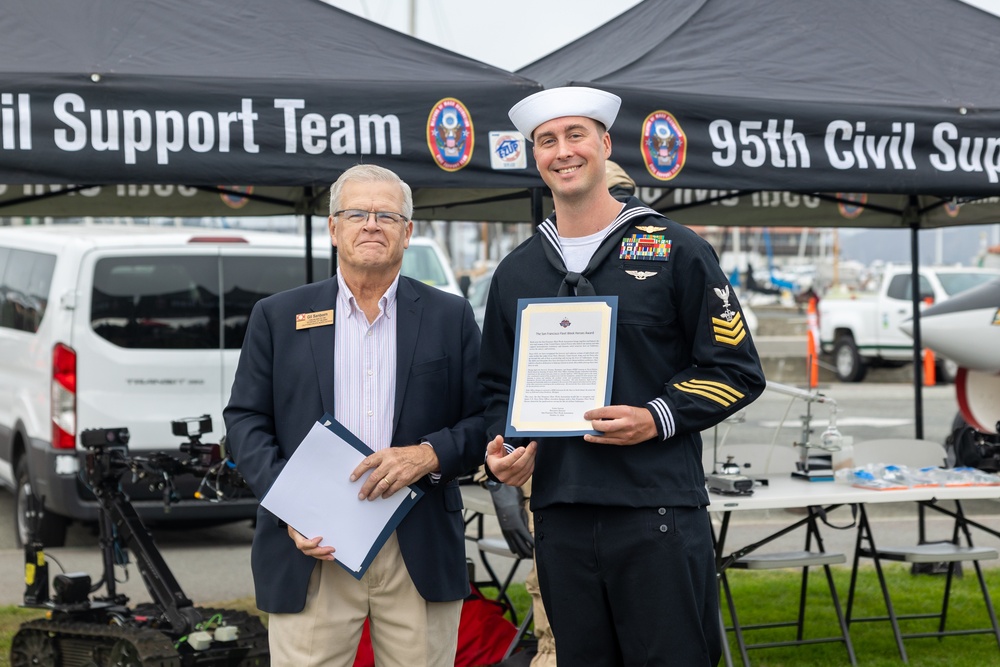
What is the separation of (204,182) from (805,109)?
7.44 feet

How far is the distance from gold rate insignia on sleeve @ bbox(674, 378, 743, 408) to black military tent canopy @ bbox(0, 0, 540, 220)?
1.98m

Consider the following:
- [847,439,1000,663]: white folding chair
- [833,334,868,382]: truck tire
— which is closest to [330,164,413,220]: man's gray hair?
[847,439,1000,663]: white folding chair

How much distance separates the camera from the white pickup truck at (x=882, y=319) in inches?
815

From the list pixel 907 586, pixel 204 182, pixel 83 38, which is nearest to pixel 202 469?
pixel 204 182

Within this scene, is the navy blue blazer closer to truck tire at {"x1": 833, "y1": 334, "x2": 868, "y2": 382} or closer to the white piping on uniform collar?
the white piping on uniform collar

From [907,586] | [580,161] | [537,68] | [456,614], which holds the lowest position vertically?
[907,586]

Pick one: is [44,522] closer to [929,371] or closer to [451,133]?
[451,133]

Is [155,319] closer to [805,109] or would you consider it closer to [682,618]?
[805,109]

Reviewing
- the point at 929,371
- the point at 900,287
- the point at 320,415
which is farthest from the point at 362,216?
the point at 900,287

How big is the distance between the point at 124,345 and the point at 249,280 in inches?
38.4

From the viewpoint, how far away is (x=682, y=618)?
105 inches

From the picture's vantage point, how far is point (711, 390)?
2.65 meters

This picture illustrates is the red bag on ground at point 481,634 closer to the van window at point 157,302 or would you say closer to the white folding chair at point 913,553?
the white folding chair at point 913,553

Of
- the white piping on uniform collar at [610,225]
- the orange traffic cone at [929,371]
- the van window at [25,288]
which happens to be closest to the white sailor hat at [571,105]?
the white piping on uniform collar at [610,225]
